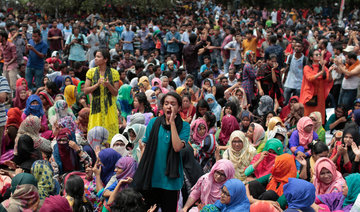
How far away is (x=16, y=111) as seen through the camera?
21.1ft

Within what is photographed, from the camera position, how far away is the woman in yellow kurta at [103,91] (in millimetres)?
5688

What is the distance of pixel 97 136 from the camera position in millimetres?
5754

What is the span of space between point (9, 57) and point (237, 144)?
19.8 ft

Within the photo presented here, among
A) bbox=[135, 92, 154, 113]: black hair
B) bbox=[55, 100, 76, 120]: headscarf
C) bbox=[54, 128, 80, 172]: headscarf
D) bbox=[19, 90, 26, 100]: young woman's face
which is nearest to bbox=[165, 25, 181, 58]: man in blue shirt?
bbox=[19, 90, 26, 100]: young woman's face

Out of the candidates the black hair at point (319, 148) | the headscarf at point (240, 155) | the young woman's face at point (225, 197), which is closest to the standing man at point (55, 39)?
the headscarf at point (240, 155)

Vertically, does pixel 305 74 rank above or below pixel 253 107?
above

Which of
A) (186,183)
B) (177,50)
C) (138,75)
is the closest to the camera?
(186,183)

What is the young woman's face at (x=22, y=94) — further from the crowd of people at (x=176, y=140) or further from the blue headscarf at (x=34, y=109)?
the blue headscarf at (x=34, y=109)

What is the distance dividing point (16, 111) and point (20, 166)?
1.86 m

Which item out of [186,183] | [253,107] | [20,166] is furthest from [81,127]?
[253,107]

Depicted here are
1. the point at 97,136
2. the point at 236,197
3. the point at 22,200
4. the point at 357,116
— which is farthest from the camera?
the point at 357,116

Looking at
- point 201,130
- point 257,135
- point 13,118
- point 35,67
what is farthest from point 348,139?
point 35,67

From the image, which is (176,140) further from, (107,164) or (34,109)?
(34,109)

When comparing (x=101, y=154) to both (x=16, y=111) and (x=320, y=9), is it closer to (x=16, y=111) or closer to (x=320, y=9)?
(x=16, y=111)
